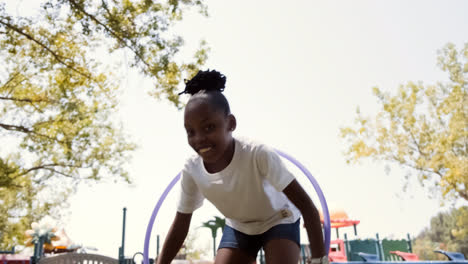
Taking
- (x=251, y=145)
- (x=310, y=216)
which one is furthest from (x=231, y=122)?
(x=310, y=216)

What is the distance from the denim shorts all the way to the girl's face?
577 mm

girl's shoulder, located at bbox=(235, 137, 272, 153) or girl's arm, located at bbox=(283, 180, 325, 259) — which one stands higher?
girl's shoulder, located at bbox=(235, 137, 272, 153)

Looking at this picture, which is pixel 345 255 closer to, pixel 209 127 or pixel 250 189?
pixel 250 189

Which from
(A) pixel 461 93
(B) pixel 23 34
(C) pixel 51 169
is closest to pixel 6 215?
(C) pixel 51 169

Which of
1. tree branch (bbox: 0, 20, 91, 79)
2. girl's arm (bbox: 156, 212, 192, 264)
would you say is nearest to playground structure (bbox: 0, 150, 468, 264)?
girl's arm (bbox: 156, 212, 192, 264)

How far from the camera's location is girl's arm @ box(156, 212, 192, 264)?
2775mm

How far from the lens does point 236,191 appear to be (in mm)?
2535

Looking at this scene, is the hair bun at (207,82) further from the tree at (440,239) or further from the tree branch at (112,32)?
the tree at (440,239)

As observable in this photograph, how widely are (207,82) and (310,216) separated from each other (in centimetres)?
108

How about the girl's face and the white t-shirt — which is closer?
the girl's face

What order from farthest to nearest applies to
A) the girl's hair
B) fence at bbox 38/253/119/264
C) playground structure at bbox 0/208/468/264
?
playground structure at bbox 0/208/468/264 → fence at bbox 38/253/119/264 → the girl's hair

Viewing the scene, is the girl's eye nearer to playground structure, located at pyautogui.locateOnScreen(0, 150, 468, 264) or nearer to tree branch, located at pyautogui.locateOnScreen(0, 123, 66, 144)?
playground structure, located at pyautogui.locateOnScreen(0, 150, 468, 264)

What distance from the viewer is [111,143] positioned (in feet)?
54.1

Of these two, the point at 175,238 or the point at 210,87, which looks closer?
the point at 210,87
